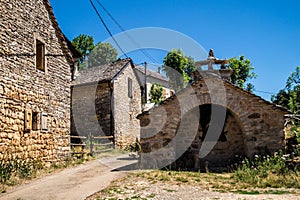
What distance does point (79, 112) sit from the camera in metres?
19.7

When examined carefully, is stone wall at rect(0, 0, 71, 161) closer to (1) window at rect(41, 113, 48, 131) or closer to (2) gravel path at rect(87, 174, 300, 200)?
(1) window at rect(41, 113, 48, 131)

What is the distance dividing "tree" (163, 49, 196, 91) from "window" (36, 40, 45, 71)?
24376mm

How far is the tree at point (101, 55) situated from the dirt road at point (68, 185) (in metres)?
30.6

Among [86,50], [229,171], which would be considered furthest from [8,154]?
[86,50]

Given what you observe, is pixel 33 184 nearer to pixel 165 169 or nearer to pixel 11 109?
pixel 11 109

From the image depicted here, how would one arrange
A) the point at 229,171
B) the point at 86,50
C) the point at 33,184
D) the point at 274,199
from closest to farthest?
1. the point at 274,199
2. the point at 33,184
3. the point at 229,171
4. the point at 86,50

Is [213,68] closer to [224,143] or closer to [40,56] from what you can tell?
[224,143]

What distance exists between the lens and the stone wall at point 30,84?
901cm

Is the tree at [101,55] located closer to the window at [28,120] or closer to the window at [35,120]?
the window at [35,120]

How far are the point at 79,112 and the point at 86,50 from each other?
20517 millimetres

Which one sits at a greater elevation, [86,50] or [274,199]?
[86,50]

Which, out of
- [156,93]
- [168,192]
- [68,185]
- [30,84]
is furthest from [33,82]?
[156,93]

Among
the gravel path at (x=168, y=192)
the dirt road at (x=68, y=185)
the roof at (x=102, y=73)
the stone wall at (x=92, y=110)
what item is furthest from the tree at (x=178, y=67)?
the gravel path at (x=168, y=192)

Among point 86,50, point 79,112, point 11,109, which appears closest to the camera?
point 11,109
